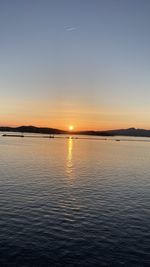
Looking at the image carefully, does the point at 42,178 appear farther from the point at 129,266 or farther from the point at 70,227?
the point at 129,266

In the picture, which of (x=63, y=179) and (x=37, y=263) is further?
(x=63, y=179)

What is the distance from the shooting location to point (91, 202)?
48.5 meters

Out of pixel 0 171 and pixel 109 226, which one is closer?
pixel 109 226

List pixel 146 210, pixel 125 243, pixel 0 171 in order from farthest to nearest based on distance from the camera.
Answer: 1. pixel 0 171
2. pixel 146 210
3. pixel 125 243

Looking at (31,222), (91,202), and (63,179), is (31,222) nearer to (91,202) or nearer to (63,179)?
(91,202)

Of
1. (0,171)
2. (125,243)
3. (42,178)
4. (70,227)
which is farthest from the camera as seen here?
(0,171)

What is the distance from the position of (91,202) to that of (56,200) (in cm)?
625

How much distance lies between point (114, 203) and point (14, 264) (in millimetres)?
25508

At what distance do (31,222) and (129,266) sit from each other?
15.3 m

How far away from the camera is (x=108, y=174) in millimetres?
81062

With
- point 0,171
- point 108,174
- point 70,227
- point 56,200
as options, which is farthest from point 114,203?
point 0,171

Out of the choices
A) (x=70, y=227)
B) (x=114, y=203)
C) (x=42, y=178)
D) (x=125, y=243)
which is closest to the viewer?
(x=125, y=243)

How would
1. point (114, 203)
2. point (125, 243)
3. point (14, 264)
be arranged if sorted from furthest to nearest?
point (114, 203) → point (125, 243) → point (14, 264)

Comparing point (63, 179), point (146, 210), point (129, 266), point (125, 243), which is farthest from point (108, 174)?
point (129, 266)
